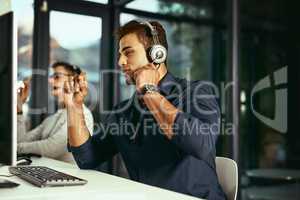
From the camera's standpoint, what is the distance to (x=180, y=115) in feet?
5.58

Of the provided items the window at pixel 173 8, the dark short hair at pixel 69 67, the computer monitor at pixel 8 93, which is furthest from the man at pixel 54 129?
the computer monitor at pixel 8 93

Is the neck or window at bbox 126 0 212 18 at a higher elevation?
window at bbox 126 0 212 18

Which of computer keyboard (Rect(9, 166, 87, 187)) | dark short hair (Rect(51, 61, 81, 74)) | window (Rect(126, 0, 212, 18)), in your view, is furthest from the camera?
dark short hair (Rect(51, 61, 81, 74))

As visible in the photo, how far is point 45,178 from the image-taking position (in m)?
1.39

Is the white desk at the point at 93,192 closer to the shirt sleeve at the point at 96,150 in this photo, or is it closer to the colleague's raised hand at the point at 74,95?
the shirt sleeve at the point at 96,150

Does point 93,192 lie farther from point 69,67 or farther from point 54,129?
point 69,67

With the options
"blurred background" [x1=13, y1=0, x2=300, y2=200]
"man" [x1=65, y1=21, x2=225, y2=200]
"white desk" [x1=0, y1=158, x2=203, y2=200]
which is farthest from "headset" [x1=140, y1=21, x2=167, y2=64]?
"white desk" [x1=0, y1=158, x2=203, y2=200]

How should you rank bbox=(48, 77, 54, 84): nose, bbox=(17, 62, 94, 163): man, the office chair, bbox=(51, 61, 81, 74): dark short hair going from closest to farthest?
1. the office chair
2. bbox=(17, 62, 94, 163): man
3. bbox=(51, 61, 81, 74): dark short hair
4. bbox=(48, 77, 54, 84): nose

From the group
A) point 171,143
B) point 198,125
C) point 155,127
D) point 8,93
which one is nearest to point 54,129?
point 155,127

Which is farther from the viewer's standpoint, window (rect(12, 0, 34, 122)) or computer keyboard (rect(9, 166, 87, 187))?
window (rect(12, 0, 34, 122))

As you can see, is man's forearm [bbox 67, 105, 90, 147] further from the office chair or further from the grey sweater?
the office chair

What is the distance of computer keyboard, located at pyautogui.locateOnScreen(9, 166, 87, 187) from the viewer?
1.33 m

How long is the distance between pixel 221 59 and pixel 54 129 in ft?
4.38

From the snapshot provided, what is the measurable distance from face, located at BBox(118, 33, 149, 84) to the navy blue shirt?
15 cm
